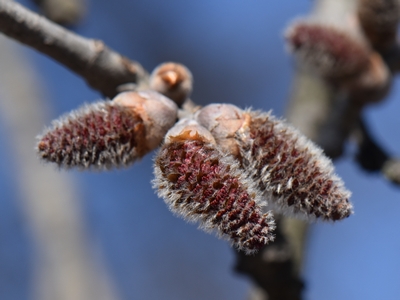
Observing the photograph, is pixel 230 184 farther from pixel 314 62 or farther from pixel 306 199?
pixel 314 62

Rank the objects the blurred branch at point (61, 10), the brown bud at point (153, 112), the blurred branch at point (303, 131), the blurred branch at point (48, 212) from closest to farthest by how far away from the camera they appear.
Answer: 1. the brown bud at point (153, 112)
2. the blurred branch at point (303, 131)
3. the blurred branch at point (61, 10)
4. the blurred branch at point (48, 212)

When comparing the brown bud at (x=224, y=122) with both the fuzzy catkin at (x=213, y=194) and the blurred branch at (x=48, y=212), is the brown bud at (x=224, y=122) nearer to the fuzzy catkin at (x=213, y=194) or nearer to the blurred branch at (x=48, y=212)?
the fuzzy catkin at (x=213, y=194)

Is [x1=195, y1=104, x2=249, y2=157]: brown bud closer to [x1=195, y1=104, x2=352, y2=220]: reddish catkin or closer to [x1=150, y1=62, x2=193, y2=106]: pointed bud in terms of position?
[x1=195, y1=104, x2=352, y2=220]: reddish catkin

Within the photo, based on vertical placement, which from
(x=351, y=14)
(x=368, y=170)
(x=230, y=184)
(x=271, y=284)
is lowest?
(x=230, y=184)

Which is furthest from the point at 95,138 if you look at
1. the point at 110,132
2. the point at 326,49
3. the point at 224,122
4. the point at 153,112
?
the point at 326,49

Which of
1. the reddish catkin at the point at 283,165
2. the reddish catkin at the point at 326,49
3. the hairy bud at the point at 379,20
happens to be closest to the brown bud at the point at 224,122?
the reddish catkin at the point at 283,165

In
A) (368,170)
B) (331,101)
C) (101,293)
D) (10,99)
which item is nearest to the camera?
(368,170)

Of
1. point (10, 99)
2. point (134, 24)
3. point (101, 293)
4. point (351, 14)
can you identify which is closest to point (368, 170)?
point (351, 14)
